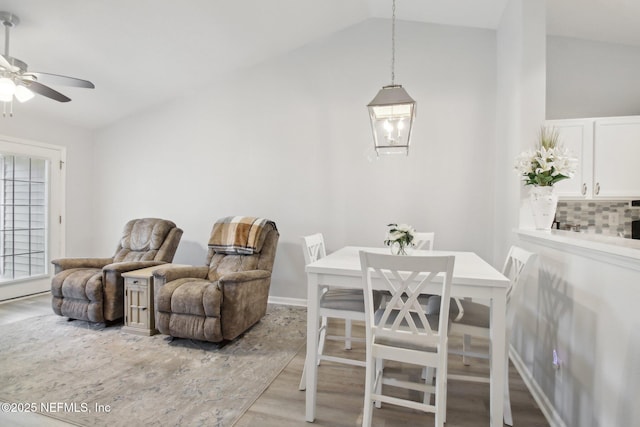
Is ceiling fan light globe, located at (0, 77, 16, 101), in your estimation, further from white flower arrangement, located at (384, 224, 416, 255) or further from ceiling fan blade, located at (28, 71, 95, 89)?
white flower arrangement, located at (384, 224, 416, 255)

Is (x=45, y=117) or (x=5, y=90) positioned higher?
(x=45, y=117)

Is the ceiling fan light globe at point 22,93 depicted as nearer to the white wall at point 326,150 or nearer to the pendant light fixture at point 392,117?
the white wall at point 326,150

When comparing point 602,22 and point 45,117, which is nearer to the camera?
point 602,22

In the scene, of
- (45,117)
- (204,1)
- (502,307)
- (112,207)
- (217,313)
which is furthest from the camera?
(112,207)

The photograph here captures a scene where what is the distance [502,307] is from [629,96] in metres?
3.07

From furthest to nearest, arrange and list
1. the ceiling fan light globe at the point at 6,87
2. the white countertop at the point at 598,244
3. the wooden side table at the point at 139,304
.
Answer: the wooden side table at the point at 139,304 < the ceiling fan light globe at the point at 6,87 < the white countertop at the point at 598,244

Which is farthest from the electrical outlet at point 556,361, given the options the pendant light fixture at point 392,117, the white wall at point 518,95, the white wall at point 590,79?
the white wall at point 590,79

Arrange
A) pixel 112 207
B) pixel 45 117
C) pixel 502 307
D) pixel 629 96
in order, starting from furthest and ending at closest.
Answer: pixel 112 207
pixel 45 117
pixel 629 96
pixel 502 307

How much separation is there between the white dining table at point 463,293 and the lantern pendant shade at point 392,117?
86cm

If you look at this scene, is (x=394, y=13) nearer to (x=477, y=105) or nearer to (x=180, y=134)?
(x=477, y=105)

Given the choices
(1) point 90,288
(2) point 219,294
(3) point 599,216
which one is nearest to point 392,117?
(2) point 219,294

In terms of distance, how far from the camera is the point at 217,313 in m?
2.62

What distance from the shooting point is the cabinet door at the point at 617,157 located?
2.65 metres

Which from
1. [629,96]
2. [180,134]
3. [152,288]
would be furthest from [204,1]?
[629,96]
